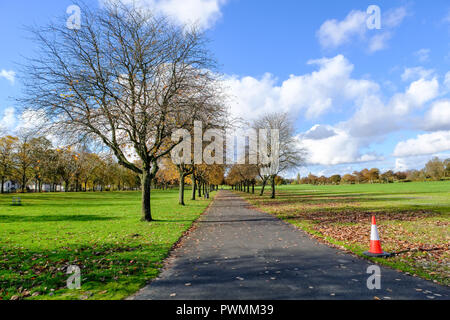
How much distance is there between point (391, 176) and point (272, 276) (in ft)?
523

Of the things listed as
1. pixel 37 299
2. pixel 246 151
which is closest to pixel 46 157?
pixel 37 299

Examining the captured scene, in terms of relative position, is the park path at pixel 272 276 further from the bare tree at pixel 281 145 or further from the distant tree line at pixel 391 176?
the distant tree line at pixel 391 176

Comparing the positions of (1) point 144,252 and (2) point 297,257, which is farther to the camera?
(1) point 144,252

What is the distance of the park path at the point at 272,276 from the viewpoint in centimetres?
435

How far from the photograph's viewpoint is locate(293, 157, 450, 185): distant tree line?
102062mm

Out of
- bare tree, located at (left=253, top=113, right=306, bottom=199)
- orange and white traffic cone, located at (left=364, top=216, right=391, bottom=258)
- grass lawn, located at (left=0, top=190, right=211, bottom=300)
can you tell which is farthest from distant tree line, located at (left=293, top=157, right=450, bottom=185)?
grass lawn, located at (left=0, top=190, right=211, bottom=300)

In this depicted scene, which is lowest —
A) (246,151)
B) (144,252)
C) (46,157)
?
(144,252)

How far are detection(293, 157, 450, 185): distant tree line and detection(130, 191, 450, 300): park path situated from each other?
4922 inches

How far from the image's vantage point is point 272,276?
526 centimetres

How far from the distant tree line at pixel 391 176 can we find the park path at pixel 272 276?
125031mm

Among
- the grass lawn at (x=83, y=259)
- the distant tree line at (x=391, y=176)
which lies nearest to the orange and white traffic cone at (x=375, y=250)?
the grass lawn at (x=83, y=259)
